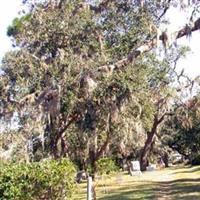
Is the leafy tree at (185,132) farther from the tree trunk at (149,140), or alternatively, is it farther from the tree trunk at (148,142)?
the tree trunk at (148,142)

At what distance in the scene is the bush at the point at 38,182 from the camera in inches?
461

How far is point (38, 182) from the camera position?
11789 mm

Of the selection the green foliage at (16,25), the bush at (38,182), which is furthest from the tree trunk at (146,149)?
the bush at (38,182)

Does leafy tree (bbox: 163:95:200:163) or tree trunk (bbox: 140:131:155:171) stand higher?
leafy tree (bbox: 163:95:200:163)

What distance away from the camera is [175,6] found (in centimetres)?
1482

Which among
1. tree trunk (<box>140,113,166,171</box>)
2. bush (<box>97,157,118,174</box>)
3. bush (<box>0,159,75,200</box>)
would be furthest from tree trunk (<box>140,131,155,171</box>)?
bush (<box>0,159,75,200</box>)

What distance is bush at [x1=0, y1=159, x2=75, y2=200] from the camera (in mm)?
11711

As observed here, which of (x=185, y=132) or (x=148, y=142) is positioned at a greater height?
(x=185, y=132)

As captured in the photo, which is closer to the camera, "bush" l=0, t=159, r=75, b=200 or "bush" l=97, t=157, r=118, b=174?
"bush" l=0, t=159, r=75, b=200

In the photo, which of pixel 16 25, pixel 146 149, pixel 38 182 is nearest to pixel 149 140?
pixel 146 149

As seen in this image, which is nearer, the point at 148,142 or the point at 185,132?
the point at 148,142

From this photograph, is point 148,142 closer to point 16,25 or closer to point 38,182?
point 16,25

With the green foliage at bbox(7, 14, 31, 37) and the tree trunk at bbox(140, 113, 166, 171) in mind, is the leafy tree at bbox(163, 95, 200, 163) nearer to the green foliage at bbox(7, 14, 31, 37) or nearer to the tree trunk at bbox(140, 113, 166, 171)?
the tree trunk at bbox(140, 113, 166, 171)

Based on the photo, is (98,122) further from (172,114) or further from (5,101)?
(172,114)
